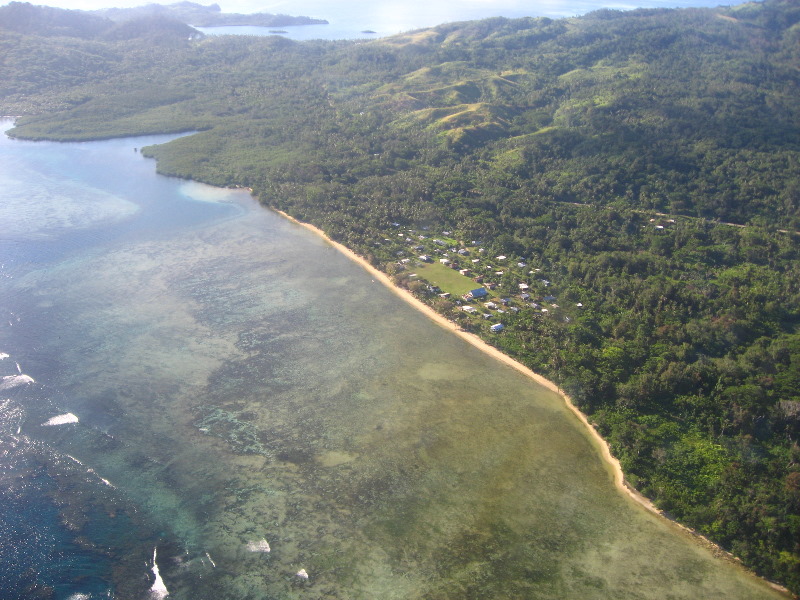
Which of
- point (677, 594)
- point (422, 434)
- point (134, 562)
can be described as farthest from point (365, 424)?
point (677, 594)

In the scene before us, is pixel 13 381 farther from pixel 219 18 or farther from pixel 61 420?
pixel 219 18

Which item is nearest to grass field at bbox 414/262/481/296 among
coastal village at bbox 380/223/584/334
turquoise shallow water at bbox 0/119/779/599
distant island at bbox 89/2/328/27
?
coastal village at bbox 380/223/584/334

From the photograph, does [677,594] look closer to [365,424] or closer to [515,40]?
[365,424]

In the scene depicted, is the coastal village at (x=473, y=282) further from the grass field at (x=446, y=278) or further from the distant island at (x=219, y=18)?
the distant island at (x=219, y=18)

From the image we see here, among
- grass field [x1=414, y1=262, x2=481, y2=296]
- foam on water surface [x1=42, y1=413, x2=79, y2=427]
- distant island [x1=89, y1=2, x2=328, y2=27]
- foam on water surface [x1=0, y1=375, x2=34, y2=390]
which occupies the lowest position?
foam on water surface [x1=42, y1=413, x2=79, y2=427]

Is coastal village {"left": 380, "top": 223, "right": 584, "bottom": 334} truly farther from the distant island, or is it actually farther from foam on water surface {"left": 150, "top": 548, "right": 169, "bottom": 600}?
the distant island

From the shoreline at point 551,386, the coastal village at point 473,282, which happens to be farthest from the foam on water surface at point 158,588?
the coastal village at point 473,282

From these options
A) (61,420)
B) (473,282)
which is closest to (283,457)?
(61,420)
